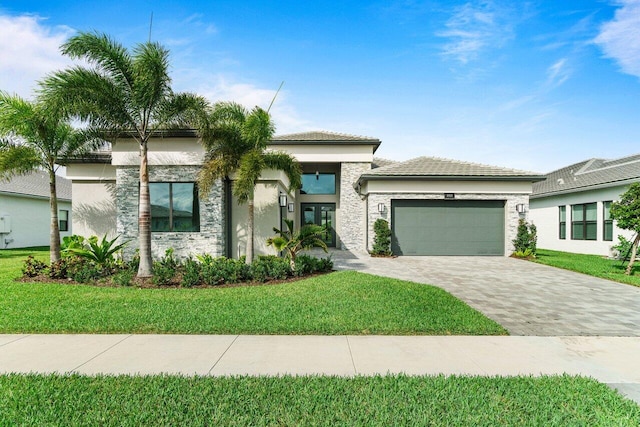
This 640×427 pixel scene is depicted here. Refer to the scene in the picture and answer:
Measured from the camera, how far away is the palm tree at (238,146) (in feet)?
33.7

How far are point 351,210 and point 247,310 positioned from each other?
13.7 metres

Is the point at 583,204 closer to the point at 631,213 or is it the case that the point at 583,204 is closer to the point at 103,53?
the point at 631,213

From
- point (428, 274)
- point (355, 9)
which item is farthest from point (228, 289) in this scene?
point (355, 9)

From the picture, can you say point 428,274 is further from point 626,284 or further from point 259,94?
point 259,94

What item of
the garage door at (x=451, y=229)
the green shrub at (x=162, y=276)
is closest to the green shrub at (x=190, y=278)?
the green shrub at (x=162, y=276)

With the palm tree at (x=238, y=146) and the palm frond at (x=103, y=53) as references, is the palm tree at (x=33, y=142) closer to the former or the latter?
the palm frond at (x=103, y=53)

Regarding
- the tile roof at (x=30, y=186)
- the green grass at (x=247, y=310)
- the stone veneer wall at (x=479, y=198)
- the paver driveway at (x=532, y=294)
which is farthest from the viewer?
the tile roof at (x=30, y=186)

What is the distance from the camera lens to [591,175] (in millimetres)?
18953

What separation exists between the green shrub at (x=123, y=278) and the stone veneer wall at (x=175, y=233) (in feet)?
7.80

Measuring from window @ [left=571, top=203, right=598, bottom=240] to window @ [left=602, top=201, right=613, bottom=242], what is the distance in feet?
1.59

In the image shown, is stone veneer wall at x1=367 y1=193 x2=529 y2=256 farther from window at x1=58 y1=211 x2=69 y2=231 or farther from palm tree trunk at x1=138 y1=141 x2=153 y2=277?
window at x1=58 y1=211 x2=69 y2=231

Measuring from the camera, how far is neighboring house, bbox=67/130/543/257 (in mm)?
11820

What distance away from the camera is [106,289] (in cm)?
820

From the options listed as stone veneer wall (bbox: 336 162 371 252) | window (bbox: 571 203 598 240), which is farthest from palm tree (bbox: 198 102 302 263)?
window (bbox: 571 203 598 240)
